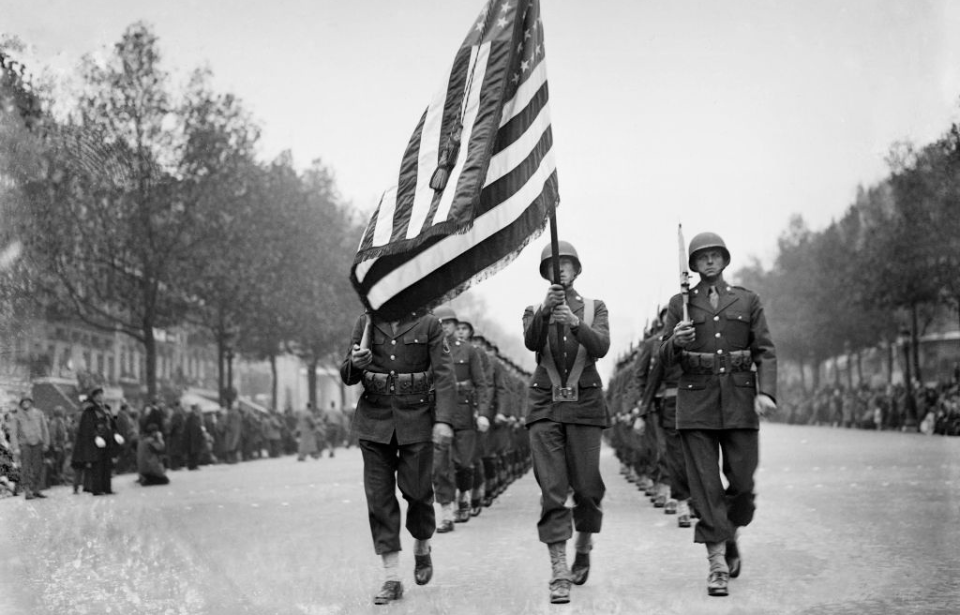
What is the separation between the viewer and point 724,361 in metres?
7.81

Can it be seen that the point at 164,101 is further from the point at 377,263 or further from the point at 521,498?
the point at 377,263

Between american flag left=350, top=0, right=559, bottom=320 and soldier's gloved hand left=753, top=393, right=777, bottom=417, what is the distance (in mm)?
1748

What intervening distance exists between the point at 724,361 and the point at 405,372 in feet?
6.76

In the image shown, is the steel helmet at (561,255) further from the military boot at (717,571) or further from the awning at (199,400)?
the awning at (199,400)

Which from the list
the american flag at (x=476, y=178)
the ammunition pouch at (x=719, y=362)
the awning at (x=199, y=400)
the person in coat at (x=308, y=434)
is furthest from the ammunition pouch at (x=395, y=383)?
the awning at (x=199, y=400)

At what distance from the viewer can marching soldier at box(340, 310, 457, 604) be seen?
771 centimetres

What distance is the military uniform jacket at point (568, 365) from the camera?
25.2 feet

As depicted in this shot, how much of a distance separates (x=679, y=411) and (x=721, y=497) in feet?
2.06

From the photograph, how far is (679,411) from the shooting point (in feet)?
26.0

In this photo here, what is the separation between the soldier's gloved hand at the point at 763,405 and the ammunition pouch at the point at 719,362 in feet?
0.79

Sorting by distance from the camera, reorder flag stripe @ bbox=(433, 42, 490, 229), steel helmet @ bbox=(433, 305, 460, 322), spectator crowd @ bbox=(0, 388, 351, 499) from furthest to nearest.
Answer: spectator crowd @ bbox=(0, 388, 351, 499), steel helmet @ bbox=(433, 305, 460, 322), flag stripe @ bbox=(433, 42, 490, 229)

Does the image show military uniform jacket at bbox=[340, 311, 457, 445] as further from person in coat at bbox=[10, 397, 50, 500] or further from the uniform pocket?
person in coat at bbox=[10, 397, 50, 500]

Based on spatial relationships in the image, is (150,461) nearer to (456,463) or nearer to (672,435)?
(456,463)

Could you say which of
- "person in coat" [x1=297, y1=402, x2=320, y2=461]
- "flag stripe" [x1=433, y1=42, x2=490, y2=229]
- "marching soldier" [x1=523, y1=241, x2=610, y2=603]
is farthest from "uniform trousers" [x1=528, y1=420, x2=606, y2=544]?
"person in coat" [x1=297, y1=402, x2=320, y2=461]
